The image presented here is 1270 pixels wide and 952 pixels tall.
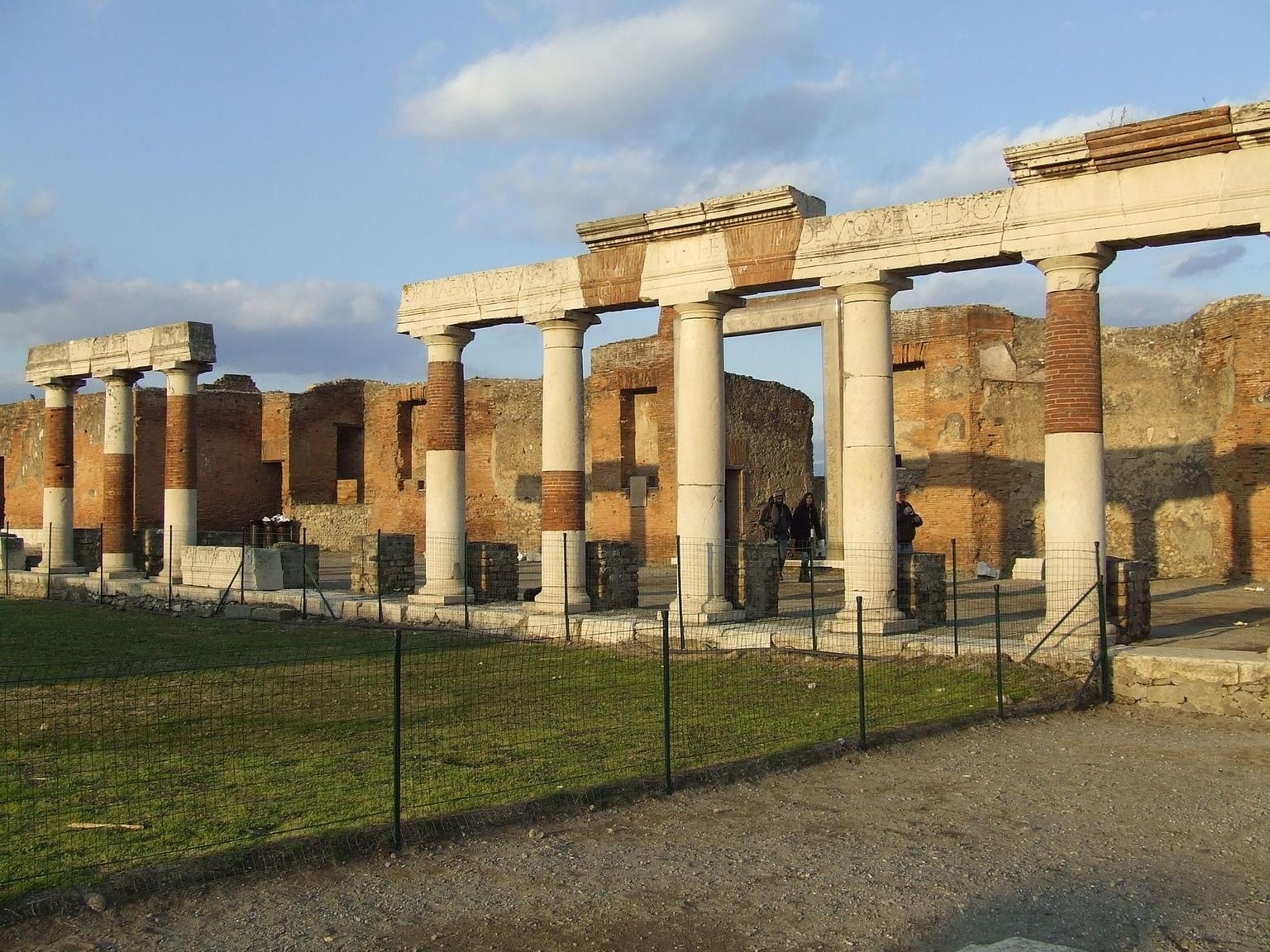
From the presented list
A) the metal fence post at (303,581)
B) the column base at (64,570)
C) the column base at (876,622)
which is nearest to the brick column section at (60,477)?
the column base at (64,570)

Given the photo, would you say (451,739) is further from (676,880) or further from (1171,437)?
(1171,437)

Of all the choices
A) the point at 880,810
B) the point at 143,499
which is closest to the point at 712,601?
the point at 880,810

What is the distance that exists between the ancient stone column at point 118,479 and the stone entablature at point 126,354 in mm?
328

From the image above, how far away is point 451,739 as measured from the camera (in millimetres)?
8312

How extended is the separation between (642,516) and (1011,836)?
1763cm

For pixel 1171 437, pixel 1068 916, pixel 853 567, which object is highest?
pixel 1171 437

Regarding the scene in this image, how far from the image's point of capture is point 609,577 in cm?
1523

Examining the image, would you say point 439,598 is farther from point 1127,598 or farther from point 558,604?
point 1127,598

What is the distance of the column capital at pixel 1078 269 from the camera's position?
36.7 ft

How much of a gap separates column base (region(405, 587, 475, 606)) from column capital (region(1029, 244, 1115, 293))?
8.36 metres

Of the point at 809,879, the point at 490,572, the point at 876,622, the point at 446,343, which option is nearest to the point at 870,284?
the point at 876,622

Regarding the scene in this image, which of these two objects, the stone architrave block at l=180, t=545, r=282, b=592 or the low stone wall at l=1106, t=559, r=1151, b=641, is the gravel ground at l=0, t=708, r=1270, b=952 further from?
the stone architrave block at l=180, t=545, r=282, b=592

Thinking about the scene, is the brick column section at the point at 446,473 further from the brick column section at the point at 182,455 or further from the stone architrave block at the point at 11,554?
the stone architrave block at the point at 11,554

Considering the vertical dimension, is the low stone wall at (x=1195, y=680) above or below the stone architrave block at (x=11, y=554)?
below
